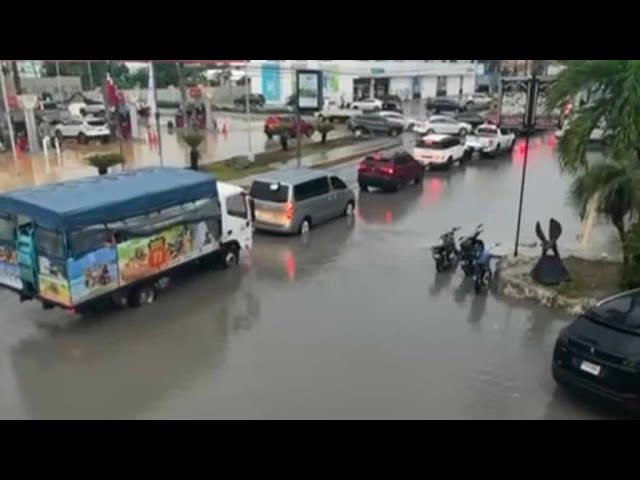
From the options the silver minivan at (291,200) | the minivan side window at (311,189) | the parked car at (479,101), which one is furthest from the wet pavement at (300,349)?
the parked car at (479,101)

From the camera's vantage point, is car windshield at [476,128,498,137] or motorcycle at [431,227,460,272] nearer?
motorcycle at [431,227,460,272]

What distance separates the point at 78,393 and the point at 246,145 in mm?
24030

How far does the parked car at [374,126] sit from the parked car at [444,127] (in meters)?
1.46

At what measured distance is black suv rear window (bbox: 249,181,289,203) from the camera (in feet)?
50.9

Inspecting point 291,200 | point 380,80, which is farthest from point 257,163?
point 380,80

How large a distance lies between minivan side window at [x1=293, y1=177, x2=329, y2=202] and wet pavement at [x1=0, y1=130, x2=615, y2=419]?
171 centimetres

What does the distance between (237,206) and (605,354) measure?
824cm

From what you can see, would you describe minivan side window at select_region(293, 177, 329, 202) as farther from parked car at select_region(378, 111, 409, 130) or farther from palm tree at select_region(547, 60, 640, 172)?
parked car at select_region(378, 111, 409, 130)

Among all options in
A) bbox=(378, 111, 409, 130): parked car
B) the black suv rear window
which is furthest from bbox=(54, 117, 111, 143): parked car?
the black suv rear window

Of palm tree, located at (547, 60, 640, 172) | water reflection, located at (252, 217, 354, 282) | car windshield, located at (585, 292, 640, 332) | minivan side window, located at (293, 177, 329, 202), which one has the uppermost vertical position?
palm tree, located at (547, 60, 640, 172)

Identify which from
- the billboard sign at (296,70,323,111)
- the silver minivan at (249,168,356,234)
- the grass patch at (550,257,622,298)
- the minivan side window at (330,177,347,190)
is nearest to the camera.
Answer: the grass patch at (550,257,622,298)

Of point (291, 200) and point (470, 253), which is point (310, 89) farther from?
point (470, 253)

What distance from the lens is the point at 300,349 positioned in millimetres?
9570

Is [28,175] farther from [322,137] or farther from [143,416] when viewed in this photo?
[143,416]
